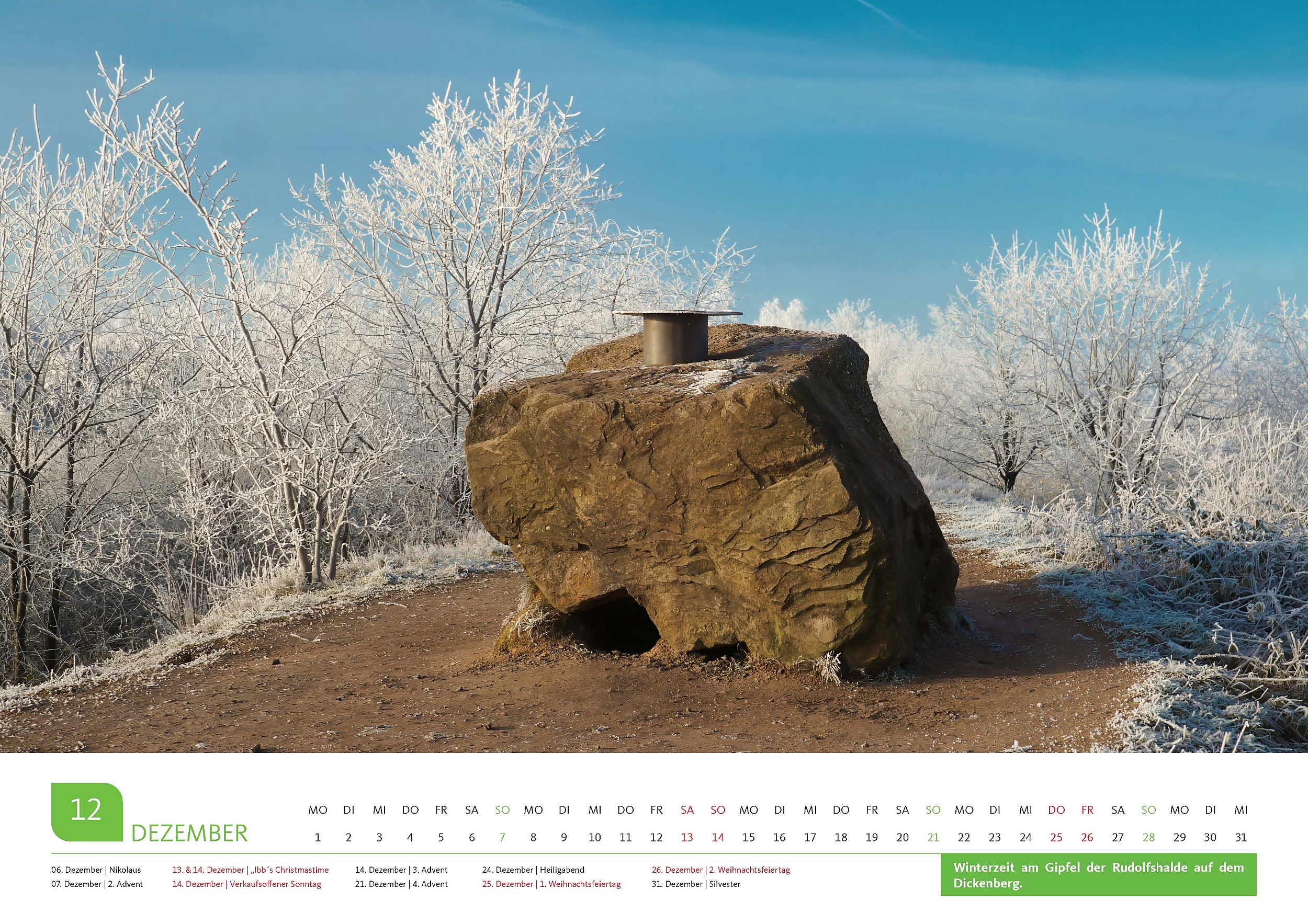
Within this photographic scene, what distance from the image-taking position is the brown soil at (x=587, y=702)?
4.73 m

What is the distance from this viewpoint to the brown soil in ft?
15.5

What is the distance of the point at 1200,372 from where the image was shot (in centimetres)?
1405

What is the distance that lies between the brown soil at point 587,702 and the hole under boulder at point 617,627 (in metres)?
0.24

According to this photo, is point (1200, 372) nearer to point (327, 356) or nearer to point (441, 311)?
point (441, 311)

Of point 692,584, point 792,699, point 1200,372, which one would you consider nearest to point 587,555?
point 692,584

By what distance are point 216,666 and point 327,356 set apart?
22.4ft

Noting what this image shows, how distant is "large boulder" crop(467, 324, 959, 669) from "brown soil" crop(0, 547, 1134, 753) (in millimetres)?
298

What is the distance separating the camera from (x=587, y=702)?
17.2 feet
